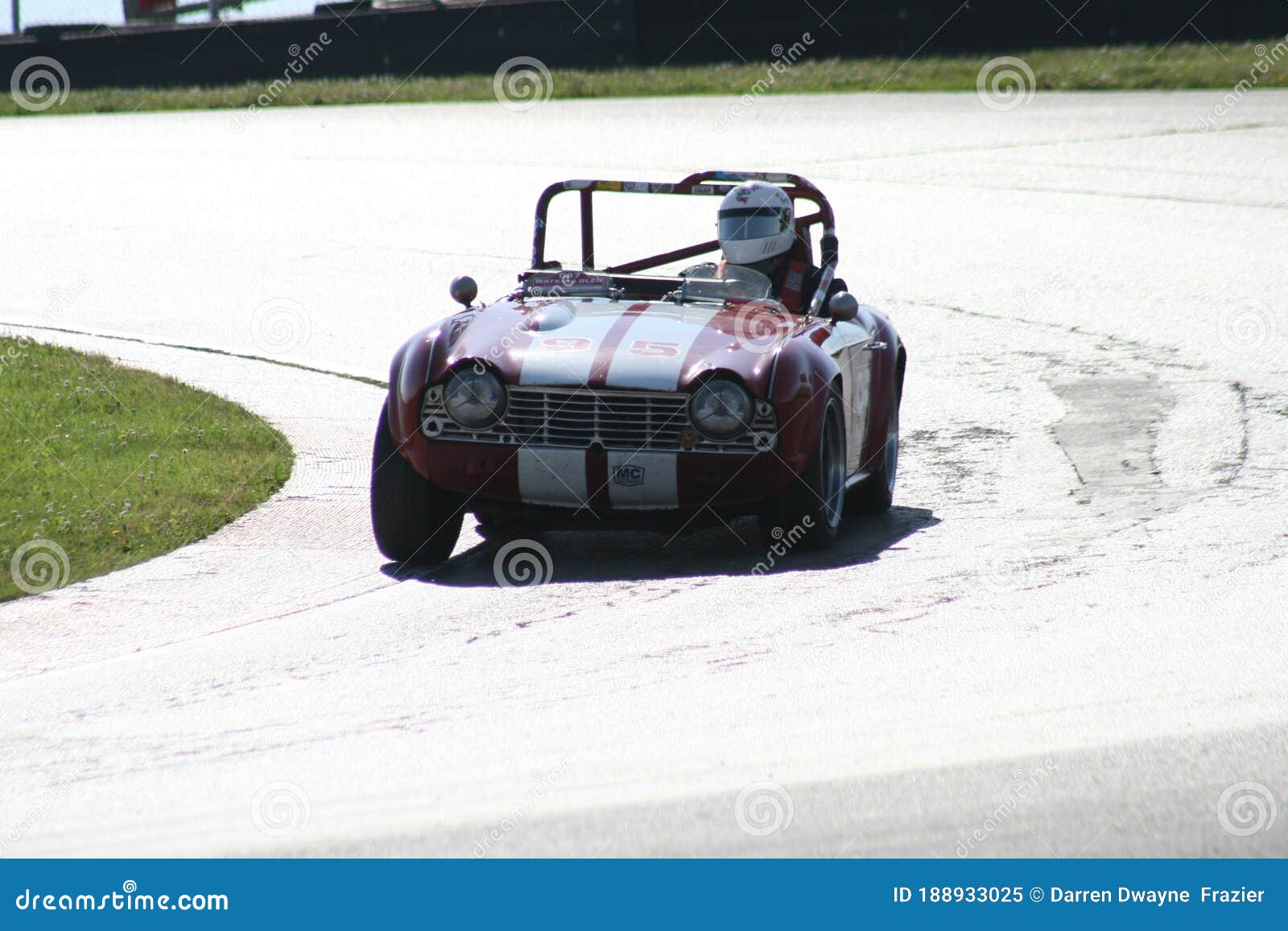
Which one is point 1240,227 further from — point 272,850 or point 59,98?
point 59,98

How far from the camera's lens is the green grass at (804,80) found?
21453 mm

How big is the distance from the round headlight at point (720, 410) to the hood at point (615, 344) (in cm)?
6

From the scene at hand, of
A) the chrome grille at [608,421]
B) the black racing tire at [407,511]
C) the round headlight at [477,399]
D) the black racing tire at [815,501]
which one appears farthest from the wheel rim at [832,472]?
the black racing tire at [407,511]

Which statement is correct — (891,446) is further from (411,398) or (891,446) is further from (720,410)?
(411,398)

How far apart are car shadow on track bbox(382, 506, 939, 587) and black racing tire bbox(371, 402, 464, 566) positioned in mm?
79

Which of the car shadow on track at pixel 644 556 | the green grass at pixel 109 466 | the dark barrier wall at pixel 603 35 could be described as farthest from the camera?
the dark barrier wall at pixel 603 35

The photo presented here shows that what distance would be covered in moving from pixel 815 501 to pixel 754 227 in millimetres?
1676

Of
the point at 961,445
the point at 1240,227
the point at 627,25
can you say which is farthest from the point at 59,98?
the point at 961,445

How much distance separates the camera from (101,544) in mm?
6527

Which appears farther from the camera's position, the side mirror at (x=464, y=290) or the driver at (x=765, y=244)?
the driver at (x=765, y=244)

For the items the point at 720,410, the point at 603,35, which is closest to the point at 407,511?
the point at 720,410

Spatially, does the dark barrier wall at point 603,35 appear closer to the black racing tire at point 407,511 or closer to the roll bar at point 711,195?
the roll bar at point 711,195

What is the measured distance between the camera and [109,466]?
771 centimetres

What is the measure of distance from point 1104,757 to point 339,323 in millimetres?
9264
